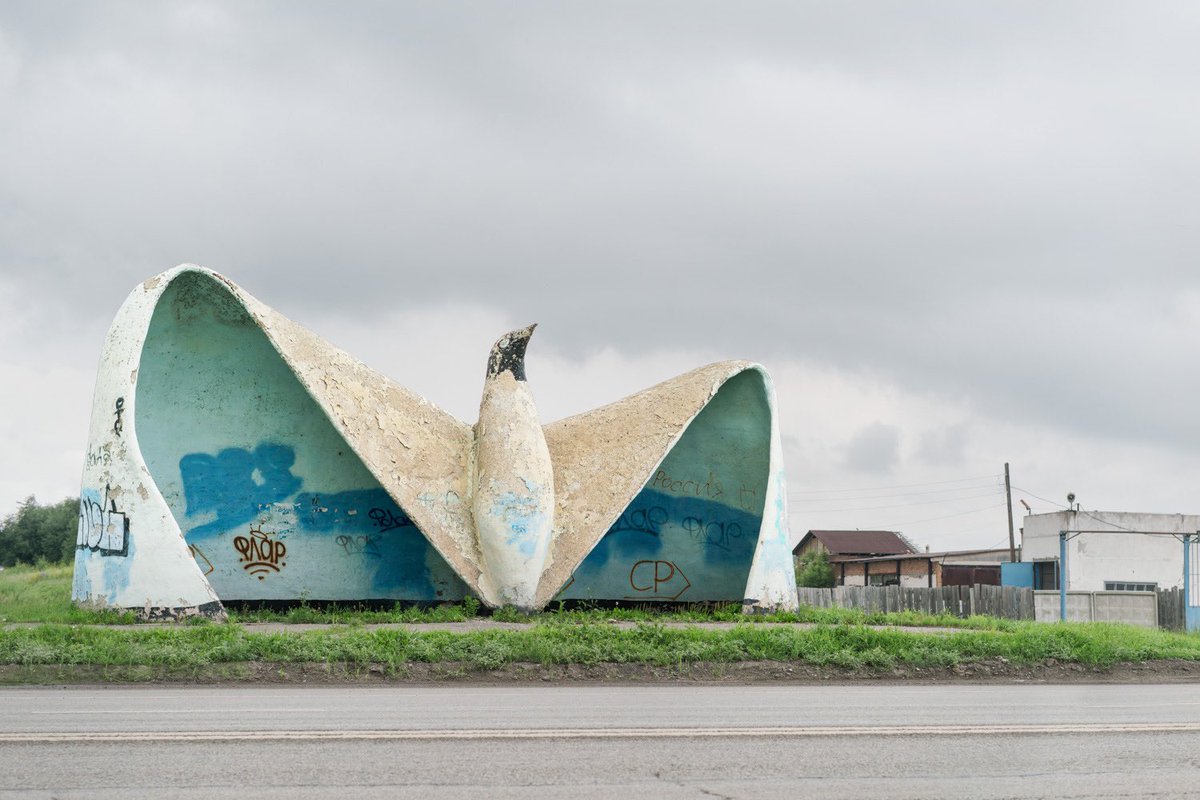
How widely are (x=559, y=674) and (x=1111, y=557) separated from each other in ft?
112

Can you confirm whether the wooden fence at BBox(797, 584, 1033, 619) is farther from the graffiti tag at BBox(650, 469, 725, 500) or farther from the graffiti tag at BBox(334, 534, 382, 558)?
the graffiti tag at BBox(334, 534, 382, 558)

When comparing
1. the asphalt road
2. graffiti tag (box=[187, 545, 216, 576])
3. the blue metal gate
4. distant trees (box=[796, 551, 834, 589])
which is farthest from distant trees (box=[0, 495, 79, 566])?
the asphalt road

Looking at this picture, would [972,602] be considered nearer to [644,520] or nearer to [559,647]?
[644,520]

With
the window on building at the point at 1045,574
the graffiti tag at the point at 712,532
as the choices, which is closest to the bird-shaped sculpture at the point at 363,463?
the graffiti tag at the point at 712,532

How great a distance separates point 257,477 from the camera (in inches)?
922

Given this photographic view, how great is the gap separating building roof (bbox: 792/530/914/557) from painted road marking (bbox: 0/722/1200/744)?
53856 millimetres

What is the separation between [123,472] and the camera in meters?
19.7

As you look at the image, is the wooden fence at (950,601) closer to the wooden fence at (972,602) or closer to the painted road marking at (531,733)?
the wooden fence at (972,602)

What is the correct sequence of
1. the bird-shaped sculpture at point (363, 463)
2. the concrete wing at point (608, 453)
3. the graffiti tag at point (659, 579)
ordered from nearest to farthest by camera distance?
the bird-shaped sculpture at point (363, 463), the concrete wing at point (608, 453), the graffiti tag at point (659, 579)

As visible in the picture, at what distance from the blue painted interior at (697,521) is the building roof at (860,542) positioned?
36637 mm

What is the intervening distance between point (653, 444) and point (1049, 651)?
933 cm

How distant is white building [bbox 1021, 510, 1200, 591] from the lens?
41812 mm

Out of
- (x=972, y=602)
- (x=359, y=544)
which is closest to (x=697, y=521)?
(x=359, y=544)

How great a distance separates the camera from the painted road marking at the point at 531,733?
7.70 meters
